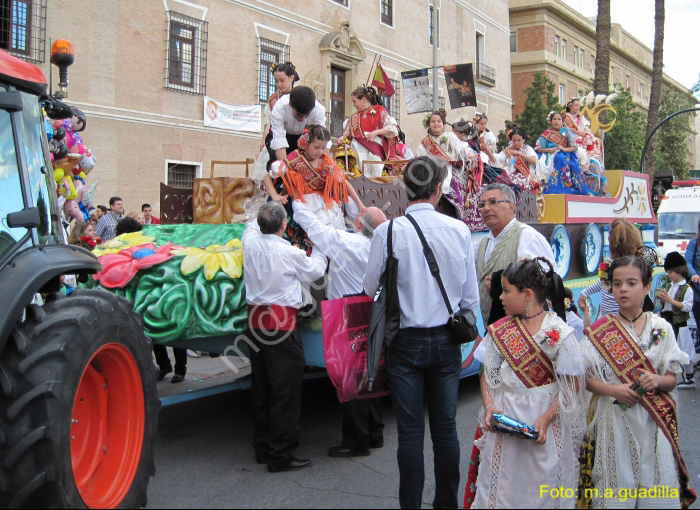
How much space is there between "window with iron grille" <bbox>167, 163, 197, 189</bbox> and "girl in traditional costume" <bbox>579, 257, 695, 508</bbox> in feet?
49.1

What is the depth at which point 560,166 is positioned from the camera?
10.9 m

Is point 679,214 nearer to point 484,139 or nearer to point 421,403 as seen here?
point 484,139

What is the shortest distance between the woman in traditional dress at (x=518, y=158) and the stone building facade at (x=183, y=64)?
25.2ft

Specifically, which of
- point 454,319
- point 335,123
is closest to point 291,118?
point 454,319

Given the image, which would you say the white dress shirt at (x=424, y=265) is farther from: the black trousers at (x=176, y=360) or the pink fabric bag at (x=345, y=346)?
the black trousers at (x=176, y=360)

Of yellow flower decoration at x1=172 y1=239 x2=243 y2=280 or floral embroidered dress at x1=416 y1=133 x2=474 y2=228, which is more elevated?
floral embroidered dress at x1=416 y1=133 x2=474 y2=228

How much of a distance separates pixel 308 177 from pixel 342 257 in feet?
2.61

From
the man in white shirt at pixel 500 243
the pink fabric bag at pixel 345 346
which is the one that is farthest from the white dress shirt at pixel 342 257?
the man in white shirt at pixel 500 243

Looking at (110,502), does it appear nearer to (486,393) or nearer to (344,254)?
(486,393)

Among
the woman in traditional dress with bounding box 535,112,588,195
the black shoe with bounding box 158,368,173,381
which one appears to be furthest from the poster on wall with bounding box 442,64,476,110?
the black shoe with bounding box 158,368,173,381

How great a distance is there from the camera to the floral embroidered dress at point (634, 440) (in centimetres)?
347

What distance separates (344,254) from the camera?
5.32 metres

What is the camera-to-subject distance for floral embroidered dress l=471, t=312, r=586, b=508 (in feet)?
11.1

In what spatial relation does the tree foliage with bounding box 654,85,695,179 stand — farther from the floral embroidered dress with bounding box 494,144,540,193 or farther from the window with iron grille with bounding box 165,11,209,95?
the floral embroidered dress with bounding box 494,144,540,193
